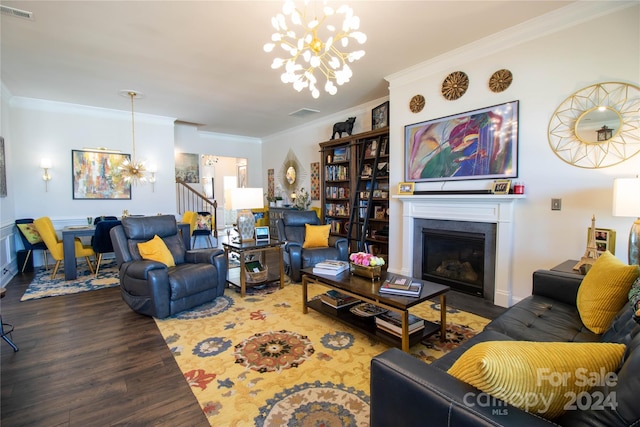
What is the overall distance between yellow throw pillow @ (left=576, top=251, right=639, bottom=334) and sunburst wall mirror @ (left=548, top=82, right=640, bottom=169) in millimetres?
1275

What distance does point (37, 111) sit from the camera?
5.05m

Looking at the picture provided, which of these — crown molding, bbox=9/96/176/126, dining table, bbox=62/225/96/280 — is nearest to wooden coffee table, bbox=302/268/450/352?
dining table, bbox=62/225/96/280

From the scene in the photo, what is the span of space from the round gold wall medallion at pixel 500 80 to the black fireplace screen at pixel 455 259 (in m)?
1.59

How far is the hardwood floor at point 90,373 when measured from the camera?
1.67m

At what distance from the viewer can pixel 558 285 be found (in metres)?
2.17

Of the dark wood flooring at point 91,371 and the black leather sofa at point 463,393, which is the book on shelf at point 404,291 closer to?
the black leather sofa at point 463,393

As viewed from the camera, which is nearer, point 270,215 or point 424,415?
point 424,415

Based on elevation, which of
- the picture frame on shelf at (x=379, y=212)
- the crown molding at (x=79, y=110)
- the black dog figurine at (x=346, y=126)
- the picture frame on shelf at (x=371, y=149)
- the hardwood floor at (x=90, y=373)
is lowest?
the hardwood floor at (x=90, y=373)

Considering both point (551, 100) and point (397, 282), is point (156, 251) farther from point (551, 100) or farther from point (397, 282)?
point (551, 100)

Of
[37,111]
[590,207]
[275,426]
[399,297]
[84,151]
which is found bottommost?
[275,426]

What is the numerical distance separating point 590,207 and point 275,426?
10.2 ft

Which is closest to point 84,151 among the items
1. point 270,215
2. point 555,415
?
point 270,215

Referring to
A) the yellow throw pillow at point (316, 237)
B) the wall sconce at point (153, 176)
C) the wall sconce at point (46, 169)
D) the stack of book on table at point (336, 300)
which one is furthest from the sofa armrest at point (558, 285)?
the wall sconce at point (46, 169)

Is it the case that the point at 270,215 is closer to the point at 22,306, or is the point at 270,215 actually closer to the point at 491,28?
the point at 22,306
